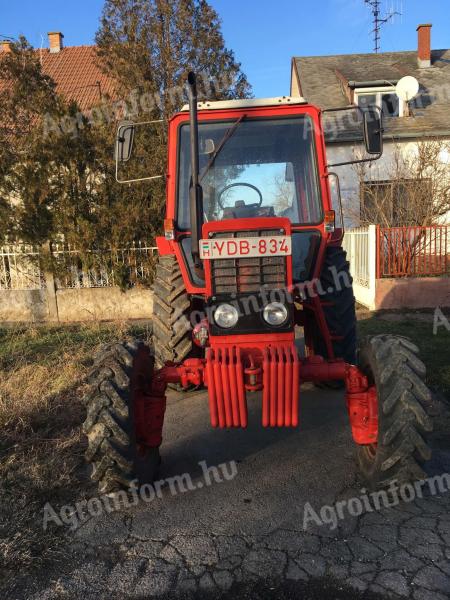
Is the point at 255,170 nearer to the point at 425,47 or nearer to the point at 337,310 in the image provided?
the point at 337,310

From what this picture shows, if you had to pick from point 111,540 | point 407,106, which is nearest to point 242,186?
point 111,540

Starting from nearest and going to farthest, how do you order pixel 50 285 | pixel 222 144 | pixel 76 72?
pixel 222 144 < pixel 50 285 < pixel 76 72

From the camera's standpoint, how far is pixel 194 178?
9.31 ft

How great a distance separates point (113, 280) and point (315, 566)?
7453 millimetres

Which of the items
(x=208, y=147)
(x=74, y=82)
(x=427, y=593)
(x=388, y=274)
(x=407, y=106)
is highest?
(x=74, y=82)

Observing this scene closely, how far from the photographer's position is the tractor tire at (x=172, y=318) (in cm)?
393

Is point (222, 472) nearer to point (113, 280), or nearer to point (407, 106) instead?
point (113, 280)

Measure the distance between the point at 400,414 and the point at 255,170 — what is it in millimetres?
2448

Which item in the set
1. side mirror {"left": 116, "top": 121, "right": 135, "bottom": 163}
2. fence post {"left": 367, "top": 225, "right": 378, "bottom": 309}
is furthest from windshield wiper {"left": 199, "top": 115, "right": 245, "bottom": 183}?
fence post {"left": 367, "top": 225, "right": 378, "bottom": 309}

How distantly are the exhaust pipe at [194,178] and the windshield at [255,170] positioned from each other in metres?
0.98

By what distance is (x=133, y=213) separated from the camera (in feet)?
28.7

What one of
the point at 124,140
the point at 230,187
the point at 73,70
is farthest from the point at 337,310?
the point at 73,70

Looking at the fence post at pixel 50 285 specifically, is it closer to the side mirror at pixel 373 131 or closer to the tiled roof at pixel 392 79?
the side mirror at pixel 373 131

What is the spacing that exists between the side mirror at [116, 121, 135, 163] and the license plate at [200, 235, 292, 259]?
5.42 ft
